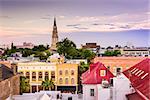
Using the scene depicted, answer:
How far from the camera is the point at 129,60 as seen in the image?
6203 millimetres

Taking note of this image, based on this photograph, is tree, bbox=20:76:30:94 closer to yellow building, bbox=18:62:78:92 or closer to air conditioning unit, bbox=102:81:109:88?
yellow building, bbox=18:62:78:92

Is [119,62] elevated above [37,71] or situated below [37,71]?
above

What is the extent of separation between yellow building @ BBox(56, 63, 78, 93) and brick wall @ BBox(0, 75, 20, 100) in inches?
24.3

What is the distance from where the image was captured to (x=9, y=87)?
4.33m

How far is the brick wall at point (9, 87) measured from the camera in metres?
3.92

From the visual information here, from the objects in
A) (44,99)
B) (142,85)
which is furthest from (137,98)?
(44,99)

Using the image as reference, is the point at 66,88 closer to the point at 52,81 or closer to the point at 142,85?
the point at 52,81

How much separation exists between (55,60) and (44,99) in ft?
9.30

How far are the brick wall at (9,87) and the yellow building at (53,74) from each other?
28cm

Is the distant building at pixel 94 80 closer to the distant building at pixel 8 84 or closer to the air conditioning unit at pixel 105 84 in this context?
the air conditioning unit at pixel 105 84

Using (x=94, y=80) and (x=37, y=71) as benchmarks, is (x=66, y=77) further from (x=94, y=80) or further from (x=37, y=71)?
(x=94, y=80)

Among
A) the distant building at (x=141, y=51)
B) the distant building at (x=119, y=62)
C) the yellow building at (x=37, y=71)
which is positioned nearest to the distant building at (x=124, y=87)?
the distant building at (x=141, y=51)

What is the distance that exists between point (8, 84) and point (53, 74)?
1227 millimetres

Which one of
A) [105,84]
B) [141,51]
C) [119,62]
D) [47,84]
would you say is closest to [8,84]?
[47,84]
